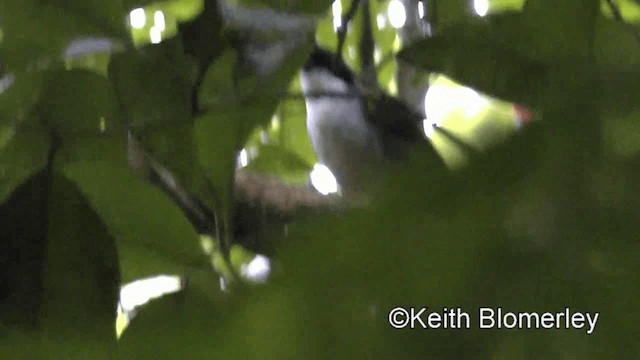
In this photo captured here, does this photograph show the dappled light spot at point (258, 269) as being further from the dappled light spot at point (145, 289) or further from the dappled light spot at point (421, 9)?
the dappled light spot at point (421, 9)

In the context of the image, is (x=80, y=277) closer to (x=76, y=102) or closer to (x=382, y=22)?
(x=76, y=102)

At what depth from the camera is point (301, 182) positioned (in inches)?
13.7

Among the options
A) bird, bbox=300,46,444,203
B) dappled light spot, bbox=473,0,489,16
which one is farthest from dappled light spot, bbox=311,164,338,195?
dappled light spot, bbox=473,0,489,16

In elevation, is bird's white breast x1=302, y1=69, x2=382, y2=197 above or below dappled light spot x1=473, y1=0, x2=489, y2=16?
below

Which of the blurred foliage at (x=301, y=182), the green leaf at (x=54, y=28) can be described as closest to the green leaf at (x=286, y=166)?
the blurred foliage at (x=301, y=182)

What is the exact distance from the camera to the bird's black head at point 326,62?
13.9 inches

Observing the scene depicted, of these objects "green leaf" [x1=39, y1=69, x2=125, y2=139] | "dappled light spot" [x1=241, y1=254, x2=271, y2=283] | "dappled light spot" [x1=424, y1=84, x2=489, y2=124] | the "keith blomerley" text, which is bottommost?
the "keith blomerley" text

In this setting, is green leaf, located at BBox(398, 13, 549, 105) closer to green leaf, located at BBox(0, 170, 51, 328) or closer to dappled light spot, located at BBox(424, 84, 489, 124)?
dappled light spot, located at BBox(424, 84, 489, 124)

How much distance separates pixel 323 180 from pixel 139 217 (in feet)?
0.32

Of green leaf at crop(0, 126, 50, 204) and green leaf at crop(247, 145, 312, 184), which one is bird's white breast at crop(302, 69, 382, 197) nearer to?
green leaf at crop(247, 145, 312, 184)

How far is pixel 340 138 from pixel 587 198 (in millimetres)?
119

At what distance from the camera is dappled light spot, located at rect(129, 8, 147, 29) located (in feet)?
1.22

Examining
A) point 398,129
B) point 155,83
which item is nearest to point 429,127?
point 398,129

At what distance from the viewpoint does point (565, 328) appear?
1.08 ft
